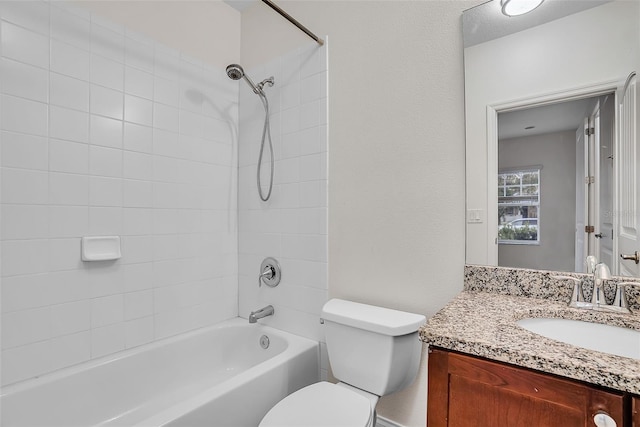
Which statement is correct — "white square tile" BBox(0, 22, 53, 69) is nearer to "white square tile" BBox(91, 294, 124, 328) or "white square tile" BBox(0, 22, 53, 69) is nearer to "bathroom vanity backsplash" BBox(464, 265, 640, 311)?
"white square tile" BBox(91, 294, 124, 328)

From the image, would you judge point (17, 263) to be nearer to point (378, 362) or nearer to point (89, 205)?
point (89, 205)

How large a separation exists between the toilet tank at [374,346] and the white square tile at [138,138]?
130 centimetres

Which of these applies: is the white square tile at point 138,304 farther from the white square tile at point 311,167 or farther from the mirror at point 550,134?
the mirror at point 550,134

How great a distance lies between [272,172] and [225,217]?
0.48m

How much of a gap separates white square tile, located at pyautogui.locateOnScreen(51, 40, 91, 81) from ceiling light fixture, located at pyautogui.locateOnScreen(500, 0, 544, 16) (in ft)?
6.16

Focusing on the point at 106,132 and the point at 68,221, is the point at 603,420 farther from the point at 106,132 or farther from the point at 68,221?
the point at 106,132

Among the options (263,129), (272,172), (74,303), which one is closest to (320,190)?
(272,172)

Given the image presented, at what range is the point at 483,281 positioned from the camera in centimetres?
128

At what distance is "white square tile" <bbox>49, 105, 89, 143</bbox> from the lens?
4.71 feet

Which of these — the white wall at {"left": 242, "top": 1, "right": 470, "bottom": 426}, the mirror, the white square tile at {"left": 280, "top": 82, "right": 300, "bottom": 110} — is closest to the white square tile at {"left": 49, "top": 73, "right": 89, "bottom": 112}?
the white square tile at {"left": 280, "top": 82, "right": 300, "bottom": 110}

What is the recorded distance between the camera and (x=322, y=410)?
1.18m

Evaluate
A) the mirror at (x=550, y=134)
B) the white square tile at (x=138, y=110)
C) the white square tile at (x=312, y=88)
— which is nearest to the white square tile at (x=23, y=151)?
the white square tile at (x=138, y=110)

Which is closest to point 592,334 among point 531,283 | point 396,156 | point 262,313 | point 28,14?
point 531,283

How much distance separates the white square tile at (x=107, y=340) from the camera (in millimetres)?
1556
